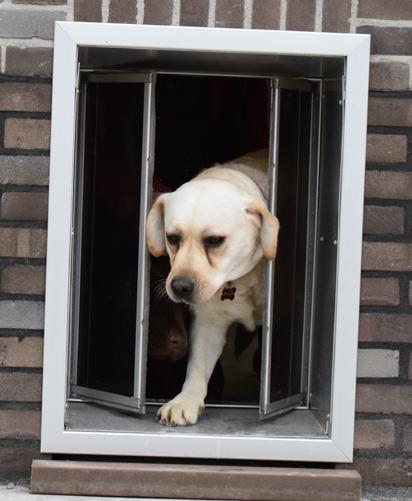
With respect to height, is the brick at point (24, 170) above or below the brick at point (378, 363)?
above

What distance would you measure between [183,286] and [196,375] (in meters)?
0.46

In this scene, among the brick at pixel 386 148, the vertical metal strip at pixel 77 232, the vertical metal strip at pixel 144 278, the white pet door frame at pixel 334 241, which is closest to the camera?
the white pet door frame at pixel 334 241

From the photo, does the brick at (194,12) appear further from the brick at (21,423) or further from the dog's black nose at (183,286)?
the brick at (21,423)

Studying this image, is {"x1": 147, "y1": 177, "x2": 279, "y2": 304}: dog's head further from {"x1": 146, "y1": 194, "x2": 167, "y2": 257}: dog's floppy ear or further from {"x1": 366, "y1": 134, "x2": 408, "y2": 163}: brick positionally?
{"x1": 366, "y1": 134, "x2": 408, "y2": 163}: brick

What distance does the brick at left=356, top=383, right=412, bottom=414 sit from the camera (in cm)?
310

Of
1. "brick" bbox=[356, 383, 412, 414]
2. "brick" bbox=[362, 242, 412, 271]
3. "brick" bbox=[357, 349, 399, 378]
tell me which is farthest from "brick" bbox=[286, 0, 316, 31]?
"brick" bbox=[356, 383, 412, 414]

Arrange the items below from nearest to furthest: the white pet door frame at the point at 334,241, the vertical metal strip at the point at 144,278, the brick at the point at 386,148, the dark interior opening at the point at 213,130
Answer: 1. the white pet door frame at the point at 334,241
2. the brick at the point at 386,148
3. the vertical metal strip at the point at 144,278
4. the dark interior opening at the point at 213,130

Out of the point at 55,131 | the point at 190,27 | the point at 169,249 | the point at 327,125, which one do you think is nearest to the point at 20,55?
the point at 55,131

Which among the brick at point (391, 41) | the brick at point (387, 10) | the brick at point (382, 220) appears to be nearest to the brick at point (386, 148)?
the brick at point (382, 220)

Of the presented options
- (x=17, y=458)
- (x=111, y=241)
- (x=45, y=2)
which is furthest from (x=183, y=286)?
(x=45, y=2)

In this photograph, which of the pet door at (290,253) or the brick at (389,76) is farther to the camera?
the pet door at (290,253)

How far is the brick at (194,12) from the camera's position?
9.80 feet

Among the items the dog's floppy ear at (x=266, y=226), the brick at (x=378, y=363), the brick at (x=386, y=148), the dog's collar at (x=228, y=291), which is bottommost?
the brick at (x=378, y=363)

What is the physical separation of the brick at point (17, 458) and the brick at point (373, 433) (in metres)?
0.98
